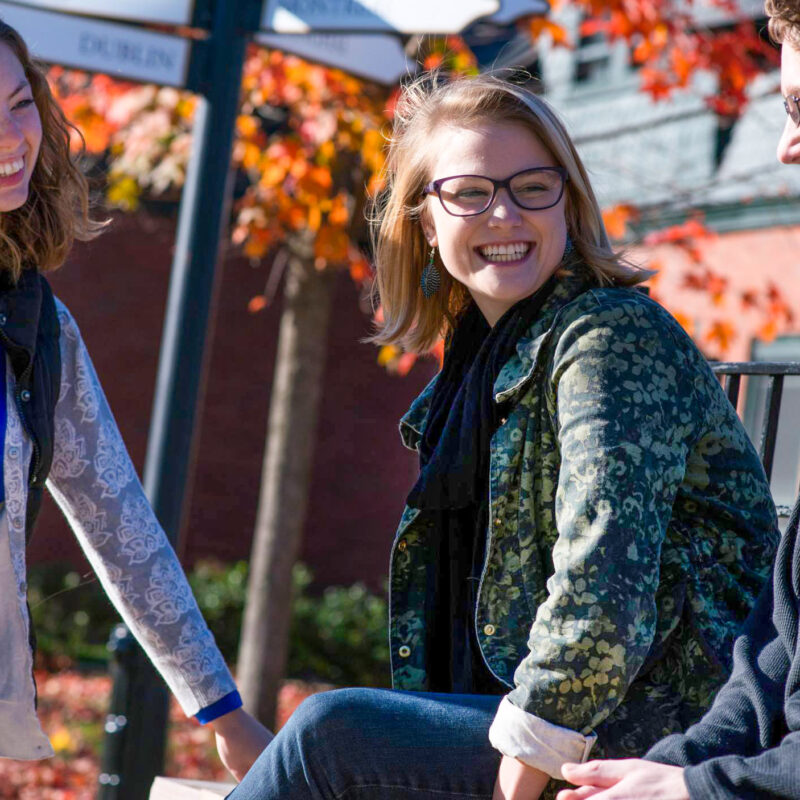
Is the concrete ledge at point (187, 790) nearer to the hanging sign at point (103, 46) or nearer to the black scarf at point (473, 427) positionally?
the black scarf at point (473, 427)

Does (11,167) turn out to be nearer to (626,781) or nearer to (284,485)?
(626,781)

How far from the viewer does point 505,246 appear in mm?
2420

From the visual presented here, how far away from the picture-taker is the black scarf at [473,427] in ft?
7.64

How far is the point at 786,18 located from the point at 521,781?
126cm

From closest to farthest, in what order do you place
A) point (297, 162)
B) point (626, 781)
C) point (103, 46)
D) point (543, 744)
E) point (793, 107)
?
point (626, 781)
point (543, 744)
point (793, 107)
point (103, 46)
point (297, 162)

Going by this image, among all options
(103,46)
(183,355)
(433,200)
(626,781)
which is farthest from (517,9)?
(626,781)

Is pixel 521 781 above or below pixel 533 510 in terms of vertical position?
below

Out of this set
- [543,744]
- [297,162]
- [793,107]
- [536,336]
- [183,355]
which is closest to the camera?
[543,744]

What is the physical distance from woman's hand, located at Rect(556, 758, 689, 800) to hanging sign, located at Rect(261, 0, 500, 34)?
2.50 m

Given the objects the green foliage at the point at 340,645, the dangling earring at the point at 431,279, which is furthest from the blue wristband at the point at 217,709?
the green foliage at the point at 340,645

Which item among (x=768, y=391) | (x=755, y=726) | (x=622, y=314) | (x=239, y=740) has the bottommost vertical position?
(x=239, y=740)

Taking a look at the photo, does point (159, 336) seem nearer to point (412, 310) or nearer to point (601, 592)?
point (412, 310)

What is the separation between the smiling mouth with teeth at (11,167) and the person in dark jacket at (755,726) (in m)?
1.52

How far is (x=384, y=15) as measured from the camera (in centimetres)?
382
